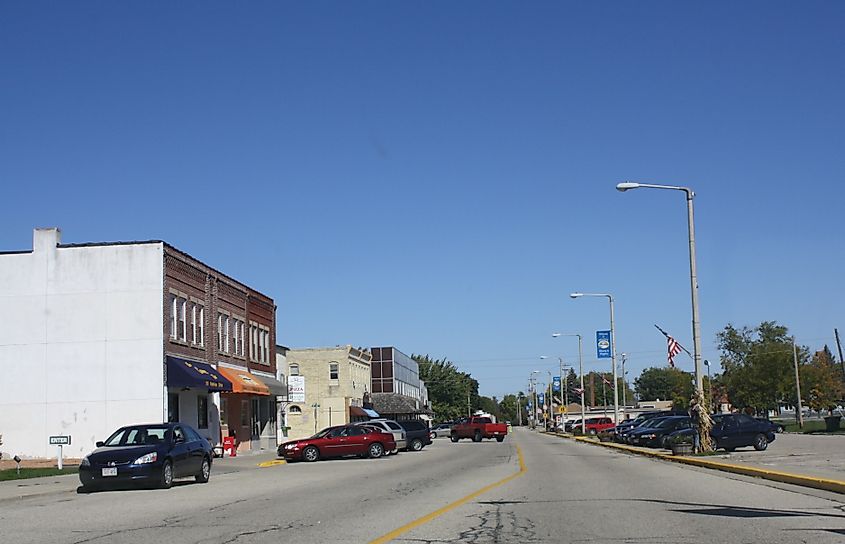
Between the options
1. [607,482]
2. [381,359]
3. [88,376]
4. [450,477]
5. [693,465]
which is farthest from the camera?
[381,359]

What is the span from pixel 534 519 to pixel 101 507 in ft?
28.9

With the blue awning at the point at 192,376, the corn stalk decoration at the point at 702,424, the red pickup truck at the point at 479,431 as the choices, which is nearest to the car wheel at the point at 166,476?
the blue awning at the point at 192,376

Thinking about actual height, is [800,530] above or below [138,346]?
below

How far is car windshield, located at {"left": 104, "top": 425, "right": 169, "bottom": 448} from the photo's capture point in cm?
2400

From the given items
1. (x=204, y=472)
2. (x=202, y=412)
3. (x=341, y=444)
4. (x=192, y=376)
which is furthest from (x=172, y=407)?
(x=204, y=472)

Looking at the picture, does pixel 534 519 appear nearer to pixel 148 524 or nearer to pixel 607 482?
pixel 148 524

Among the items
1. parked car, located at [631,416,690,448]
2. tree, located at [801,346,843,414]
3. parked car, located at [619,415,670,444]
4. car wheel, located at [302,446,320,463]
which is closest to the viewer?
car wheel, located at [302,446,320,463]

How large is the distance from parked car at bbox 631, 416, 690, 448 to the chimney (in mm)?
27577

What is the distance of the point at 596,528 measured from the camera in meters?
13.2

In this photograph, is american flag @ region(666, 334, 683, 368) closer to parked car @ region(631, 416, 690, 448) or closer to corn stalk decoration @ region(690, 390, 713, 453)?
parked car @ region(631, 416, 690, 448)

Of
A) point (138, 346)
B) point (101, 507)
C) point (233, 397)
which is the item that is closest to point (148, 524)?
point (101, 507)

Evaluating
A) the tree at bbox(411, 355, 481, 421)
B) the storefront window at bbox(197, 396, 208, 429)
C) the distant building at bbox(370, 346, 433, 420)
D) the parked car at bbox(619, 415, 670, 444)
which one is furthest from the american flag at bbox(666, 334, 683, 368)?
the tree at bbox(411, 355, 481, 421)

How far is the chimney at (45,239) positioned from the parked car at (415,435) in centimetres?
2073

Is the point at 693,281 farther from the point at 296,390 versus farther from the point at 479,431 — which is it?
the point at 479,431
